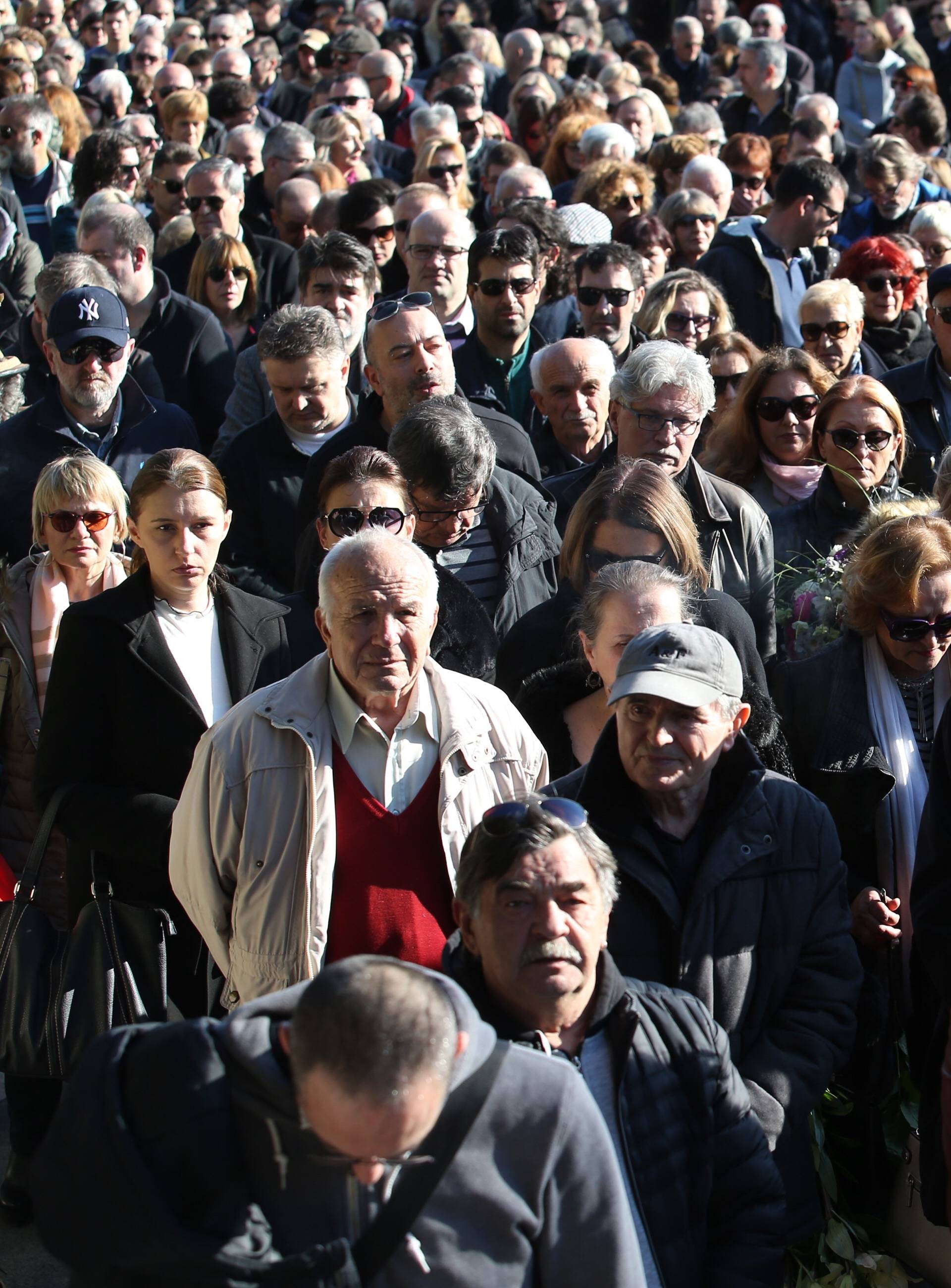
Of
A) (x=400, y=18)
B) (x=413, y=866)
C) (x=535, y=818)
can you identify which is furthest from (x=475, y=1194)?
(x=400, y=18)

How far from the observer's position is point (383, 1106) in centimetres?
199

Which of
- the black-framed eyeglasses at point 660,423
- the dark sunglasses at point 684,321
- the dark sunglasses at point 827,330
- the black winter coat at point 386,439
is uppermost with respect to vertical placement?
the black-framed eyeglasses at point 660,423

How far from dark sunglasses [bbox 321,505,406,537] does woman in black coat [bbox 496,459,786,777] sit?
425mm

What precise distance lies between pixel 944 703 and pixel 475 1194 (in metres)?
2.09

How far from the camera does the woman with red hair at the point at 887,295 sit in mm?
6930

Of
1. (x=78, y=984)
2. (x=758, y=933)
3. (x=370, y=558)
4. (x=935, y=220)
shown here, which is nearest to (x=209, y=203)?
(x=935, y=220)

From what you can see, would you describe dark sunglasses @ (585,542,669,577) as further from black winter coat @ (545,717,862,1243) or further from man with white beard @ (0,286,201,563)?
man with white beard @ (0,286,201,563)

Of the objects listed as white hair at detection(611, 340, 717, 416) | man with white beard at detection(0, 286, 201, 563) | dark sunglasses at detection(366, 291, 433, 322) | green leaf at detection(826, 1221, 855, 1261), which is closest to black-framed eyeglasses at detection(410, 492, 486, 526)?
white hair at detection(611, 340, 717, 416)

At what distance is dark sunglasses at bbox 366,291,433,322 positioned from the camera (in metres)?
5.41

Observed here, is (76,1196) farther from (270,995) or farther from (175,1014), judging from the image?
(175,1014)

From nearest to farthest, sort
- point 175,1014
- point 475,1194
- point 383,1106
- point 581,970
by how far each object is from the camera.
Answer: point 383,1106
point 475,1194
point 581,970
point 175,1014

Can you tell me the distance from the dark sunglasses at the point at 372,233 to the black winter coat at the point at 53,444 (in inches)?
84.7

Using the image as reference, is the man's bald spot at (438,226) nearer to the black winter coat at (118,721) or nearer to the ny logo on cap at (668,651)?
the black winter coat at (118,721)

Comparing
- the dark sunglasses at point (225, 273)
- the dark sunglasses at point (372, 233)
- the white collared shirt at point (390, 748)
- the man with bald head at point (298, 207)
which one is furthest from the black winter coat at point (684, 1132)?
the man with bald head at point (298, 207)
